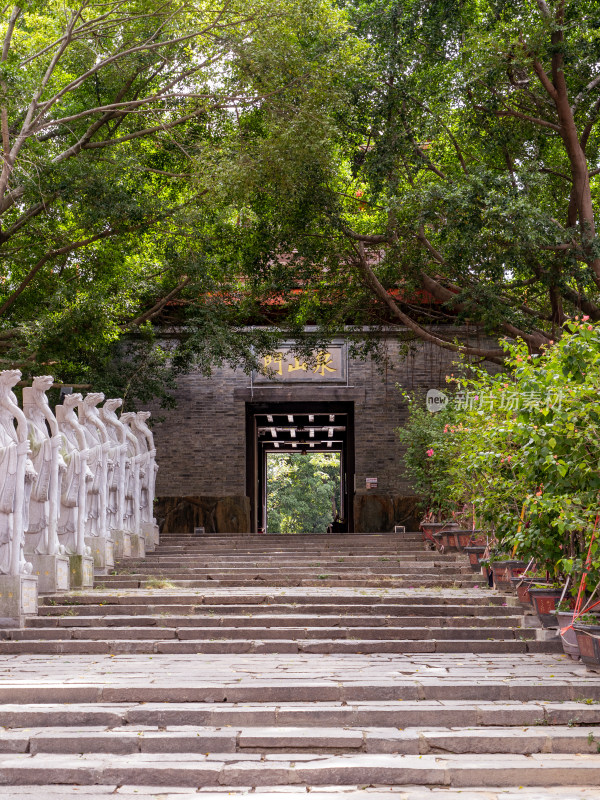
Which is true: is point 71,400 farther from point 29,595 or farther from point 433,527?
point 433,527

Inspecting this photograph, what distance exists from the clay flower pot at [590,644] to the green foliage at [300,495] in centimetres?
2898

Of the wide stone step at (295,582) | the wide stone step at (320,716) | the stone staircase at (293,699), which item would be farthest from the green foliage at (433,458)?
the wide stone step at (320,716)

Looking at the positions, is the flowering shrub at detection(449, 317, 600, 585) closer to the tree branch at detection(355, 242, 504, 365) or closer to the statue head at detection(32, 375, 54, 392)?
the statue head at detection(32, 375, 54, 392)

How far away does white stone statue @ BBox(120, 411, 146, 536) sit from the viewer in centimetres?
1336

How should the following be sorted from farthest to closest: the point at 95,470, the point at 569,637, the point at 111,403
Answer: the point at 111,403 < the point at 95,470 < the point at 569,637

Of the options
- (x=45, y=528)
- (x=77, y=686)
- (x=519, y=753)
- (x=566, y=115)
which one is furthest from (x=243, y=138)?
(x=519, y=753)

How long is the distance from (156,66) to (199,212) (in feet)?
8.92

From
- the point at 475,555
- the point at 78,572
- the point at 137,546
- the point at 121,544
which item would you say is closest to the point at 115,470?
the point at 121,544

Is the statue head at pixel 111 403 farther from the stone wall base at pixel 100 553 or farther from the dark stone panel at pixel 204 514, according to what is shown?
Result: the dark stone panel at pixel 204 514

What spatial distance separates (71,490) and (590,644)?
19.6 ft

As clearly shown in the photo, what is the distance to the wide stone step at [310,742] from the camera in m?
5.07

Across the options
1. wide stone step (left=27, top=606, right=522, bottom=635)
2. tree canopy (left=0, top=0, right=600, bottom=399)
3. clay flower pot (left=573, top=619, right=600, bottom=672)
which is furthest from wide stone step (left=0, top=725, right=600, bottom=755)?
tree canopy (left=0, top=0, right=600, bottom=399)

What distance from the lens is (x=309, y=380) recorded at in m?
19.3

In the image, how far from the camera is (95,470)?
11391 mm
